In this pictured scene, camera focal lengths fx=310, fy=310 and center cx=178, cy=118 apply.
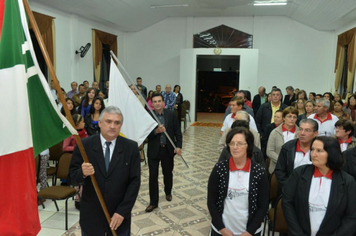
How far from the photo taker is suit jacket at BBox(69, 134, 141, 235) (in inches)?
90.6

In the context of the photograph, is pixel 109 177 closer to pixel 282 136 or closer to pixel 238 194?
pixel 238 194

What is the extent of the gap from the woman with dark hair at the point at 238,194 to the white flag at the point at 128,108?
1764 mm

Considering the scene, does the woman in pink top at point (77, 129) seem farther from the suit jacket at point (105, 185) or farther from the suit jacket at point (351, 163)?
the suit jacket at point (351, 163)

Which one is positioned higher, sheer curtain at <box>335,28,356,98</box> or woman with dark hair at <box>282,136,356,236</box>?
sheer curtain at <box>335,28,356,98</box>

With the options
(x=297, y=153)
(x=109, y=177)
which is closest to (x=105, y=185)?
(x=109, y=177)

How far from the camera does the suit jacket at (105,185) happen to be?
2.30 meters

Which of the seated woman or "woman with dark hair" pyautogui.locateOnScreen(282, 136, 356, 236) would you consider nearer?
"woman with dark hair" pyautogui.locateOnScreen(282, 136, 356, 236)

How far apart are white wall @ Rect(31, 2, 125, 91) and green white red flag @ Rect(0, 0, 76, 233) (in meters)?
8.44

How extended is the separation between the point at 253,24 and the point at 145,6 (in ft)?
17.2

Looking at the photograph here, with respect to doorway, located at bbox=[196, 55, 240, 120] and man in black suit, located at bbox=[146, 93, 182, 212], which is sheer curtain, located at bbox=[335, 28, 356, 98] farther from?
man in black suit, located at bbox=[146, 93, 182, 212]

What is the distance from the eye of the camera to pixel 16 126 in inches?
70.5

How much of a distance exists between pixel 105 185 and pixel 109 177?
6 cm

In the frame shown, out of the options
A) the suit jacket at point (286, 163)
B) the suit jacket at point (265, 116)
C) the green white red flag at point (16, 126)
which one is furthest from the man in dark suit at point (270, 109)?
the green white red flag at point (16, 126)

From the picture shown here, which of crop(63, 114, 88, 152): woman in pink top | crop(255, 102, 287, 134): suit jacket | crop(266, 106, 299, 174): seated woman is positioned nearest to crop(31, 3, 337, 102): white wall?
crop(63, 114, 88, 152): woman in pink top
